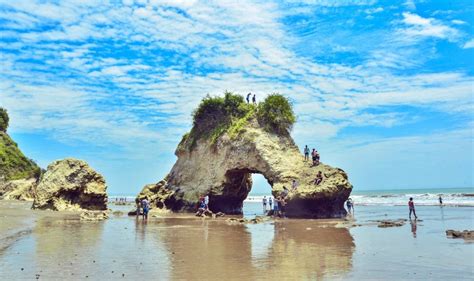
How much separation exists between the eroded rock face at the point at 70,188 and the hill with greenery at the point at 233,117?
7.73 meters

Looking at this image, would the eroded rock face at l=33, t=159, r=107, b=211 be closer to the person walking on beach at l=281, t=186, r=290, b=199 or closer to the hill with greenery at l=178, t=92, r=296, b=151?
the hill with greenery at l=178, t=92, r=296, b=151

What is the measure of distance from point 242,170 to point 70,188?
13.1 metres

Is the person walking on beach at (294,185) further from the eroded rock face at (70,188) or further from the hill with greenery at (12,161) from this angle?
the hill with greenery at (12,161)

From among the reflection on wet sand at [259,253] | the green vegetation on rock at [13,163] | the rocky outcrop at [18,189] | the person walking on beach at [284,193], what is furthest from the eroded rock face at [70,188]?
the green vegetation on rock at [13,163]

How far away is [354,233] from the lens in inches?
683

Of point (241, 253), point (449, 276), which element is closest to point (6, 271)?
point (241, 253)

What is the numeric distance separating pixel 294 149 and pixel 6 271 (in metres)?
23.1

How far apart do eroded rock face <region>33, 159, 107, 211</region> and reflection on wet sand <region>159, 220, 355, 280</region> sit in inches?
658

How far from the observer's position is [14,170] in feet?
186

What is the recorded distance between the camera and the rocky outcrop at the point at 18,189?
159 ft

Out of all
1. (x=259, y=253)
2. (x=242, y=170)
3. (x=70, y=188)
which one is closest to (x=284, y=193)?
(x=242, y=170)

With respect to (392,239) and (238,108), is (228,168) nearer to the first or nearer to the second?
(238,108)

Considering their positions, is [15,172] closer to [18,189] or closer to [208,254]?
[18,189]

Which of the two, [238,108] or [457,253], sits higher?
[238,108]
